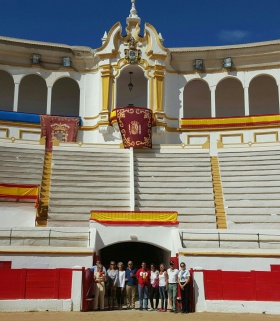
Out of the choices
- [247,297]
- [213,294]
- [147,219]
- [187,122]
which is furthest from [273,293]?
[187,122]

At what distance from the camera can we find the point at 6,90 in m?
34.0

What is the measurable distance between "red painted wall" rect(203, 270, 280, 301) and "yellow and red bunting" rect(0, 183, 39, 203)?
994 centimetres

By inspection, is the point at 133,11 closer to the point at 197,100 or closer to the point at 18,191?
the point at 197,100

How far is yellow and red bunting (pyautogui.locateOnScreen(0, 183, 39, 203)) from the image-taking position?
2097 cm

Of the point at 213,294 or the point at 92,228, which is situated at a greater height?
the point at 92,228

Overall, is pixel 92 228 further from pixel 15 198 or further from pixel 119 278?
pixel 15 198

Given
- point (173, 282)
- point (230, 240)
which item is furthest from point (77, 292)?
point (230, 240)

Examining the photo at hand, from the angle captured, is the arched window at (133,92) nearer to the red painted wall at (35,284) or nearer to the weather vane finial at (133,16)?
the weather vane finial at (133,16)

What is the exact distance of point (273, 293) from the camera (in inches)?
534

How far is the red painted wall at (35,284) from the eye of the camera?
43.9 feet

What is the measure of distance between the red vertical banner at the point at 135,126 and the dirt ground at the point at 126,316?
15224 mm

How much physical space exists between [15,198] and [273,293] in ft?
39.7

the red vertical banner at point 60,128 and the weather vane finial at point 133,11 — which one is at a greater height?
Result: the weather vane finial at point 133,11

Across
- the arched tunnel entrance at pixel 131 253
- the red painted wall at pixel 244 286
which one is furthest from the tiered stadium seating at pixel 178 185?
the red painted wall at pixel 244 286
